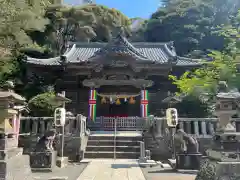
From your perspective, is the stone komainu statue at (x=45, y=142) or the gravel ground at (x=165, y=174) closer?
the gravel ground at (x=165, y=174)

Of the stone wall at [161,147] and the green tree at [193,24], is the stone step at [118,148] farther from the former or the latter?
the green tree at [193,24]

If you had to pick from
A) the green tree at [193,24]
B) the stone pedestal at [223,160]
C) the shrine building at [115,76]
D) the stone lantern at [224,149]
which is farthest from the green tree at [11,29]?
the green tree at [193,24]

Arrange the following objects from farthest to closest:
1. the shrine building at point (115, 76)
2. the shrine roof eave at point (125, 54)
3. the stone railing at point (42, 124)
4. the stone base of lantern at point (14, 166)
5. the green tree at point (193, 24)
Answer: the green tree at point (193, 24) → the shrine building at point (115, 76) → the shrine roof eave at point (125, 54) → the stone railing at point (42, 124) → the stone base of lantern at point (14, 166)

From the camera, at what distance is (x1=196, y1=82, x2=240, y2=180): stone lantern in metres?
5.18

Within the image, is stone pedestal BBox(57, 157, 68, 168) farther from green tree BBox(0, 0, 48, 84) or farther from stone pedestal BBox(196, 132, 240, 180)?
green tree BBox(0, 0, 48, 84)

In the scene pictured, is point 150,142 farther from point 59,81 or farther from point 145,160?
point 59,81

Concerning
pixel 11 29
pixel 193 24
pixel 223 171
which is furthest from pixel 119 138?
pixel 193 24

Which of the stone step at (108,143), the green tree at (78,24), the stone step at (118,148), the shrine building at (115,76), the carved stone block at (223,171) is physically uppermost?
the green tree at (78,24)

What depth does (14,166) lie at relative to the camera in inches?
210

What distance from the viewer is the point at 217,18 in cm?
3822

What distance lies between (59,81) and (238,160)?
51.5 ft

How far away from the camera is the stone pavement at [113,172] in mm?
7094

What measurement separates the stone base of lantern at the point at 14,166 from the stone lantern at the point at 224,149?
4235 millimetres

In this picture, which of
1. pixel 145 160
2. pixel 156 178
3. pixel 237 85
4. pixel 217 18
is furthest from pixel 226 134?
pixel 217 18
